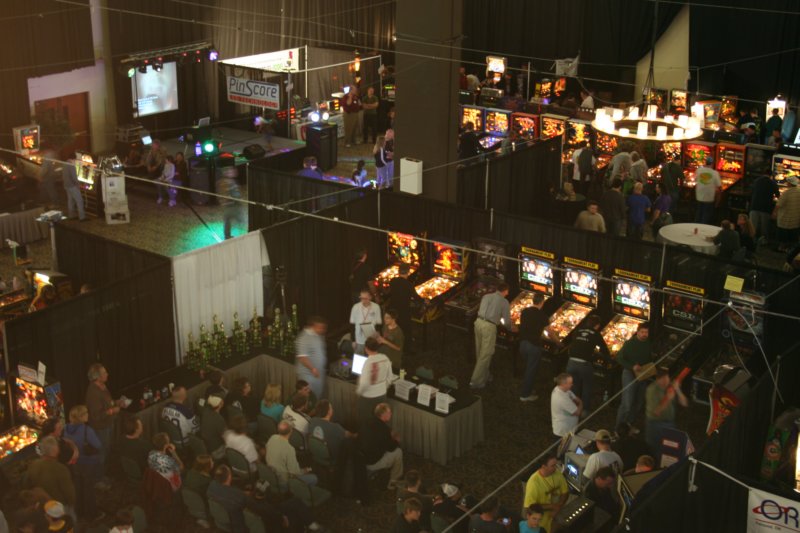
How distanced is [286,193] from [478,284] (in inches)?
121

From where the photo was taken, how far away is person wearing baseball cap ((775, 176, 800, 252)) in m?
13.6

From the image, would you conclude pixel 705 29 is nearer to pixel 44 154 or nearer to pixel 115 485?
pixel 44 154

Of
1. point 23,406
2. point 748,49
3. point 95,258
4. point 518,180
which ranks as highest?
point 748,49

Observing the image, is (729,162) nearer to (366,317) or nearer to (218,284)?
(366,317)

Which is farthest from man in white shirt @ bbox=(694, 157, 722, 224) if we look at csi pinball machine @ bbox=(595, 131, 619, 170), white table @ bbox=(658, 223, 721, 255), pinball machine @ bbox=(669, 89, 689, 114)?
pinball machine @ bbox=(669, 89, 689, 114)

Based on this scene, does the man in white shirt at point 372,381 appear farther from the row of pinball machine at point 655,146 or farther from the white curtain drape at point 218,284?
the row of pinball machine at point 655,146

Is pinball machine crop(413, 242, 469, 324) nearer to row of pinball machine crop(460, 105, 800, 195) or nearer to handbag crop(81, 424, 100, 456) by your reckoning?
row of pinball machine crop(460, 105, 800, 195)

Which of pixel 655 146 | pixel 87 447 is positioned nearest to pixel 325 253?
pixel 87 447

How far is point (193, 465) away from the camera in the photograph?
26.8 feet

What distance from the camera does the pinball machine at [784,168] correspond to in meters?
14.4

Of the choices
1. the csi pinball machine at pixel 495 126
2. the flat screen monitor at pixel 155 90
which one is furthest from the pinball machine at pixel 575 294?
the flat screen monitor at pixel 155 90

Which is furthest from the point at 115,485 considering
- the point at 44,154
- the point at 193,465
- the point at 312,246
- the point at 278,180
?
the point at 44,154

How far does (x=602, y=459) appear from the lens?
7980mm

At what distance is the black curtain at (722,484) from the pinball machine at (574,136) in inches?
309
